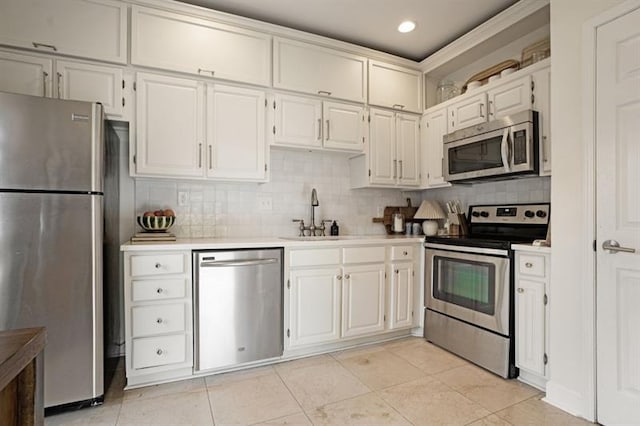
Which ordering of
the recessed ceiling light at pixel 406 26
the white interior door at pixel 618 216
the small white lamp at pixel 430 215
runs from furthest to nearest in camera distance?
the small white lamp at pixel 430 215
the recessed ceiling light at pixel 406 26
the white interior door at pixel 618 216

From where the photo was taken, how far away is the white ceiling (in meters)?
2.65

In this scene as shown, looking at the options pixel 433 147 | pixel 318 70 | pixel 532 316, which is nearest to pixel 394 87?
pixel 433 147

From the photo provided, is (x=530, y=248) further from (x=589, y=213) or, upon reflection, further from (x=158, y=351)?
(x=158, y=351)

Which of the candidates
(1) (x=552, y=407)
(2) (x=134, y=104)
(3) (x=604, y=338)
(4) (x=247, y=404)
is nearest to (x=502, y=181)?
(3) (x=604, y=338)

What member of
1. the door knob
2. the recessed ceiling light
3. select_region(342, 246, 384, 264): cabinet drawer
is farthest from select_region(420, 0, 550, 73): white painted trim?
select_region(342, 246, 384, 264): cabinet drawer

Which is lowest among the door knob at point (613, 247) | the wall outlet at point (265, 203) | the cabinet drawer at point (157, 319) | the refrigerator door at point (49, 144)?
the cabinet drawer at point (157, 319)

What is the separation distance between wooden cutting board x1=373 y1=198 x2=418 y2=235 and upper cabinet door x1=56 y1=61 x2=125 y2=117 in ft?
8.39

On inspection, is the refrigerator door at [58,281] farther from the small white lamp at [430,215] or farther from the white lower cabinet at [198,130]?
the small white lamp at [430,215]

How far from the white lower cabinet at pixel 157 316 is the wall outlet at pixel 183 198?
2.41 feet

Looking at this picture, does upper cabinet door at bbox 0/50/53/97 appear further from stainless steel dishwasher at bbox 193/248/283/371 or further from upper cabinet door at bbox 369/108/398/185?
upper cabinet door at bbox 369/108/398/185

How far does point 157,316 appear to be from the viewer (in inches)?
87.7

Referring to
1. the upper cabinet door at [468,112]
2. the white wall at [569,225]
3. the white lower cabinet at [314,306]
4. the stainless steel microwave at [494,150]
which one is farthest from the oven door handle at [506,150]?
the white lower cabinet at [314,306]

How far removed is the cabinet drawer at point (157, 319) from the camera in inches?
86.0

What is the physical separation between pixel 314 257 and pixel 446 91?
2.26m
